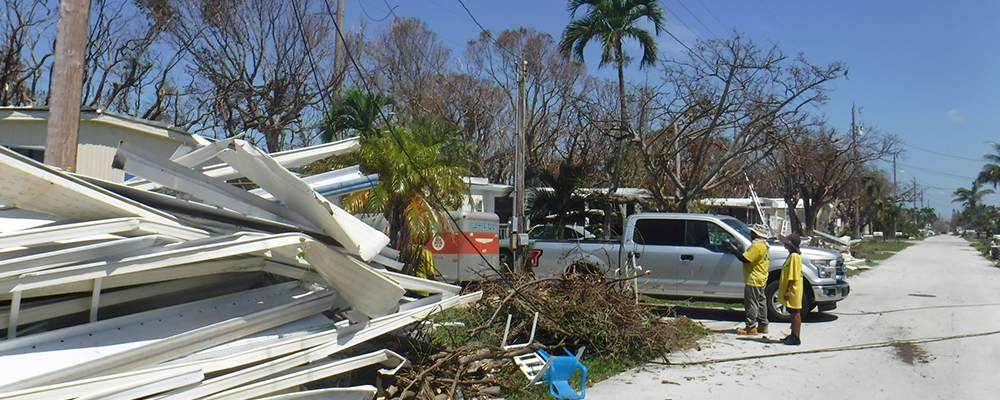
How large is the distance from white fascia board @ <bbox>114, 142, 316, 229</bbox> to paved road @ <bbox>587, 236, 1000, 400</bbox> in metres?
3.32

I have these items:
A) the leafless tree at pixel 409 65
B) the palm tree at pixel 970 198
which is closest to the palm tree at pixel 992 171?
the palm tree at pixel 970 198

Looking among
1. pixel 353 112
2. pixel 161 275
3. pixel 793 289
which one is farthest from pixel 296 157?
pixel 353 112

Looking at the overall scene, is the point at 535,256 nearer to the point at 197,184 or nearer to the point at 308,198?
the point at 308,198

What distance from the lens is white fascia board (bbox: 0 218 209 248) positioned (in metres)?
4.01

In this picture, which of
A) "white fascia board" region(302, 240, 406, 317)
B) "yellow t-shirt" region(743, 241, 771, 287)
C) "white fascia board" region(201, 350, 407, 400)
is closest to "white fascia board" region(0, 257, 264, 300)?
"white fascia board" region(302, 240, 406, 317)

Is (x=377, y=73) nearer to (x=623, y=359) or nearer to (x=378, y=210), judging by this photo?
(x=378, y=210)

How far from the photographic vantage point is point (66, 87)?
6.26 meters

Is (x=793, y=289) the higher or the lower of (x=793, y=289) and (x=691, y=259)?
the lower

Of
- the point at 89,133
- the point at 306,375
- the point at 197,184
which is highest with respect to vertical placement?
the point at 89,133

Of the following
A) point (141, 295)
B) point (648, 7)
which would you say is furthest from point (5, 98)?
point (141, 295)

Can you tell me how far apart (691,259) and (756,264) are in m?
1.94

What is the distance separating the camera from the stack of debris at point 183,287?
3947 millimetres

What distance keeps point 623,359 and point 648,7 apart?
1222 cm

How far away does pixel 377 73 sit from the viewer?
97.1ft
